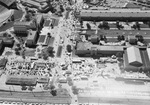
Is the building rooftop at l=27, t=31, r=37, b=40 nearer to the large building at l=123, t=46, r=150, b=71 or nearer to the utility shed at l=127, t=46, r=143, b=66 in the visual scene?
the large building at l=123, t=46, r=150, b=71

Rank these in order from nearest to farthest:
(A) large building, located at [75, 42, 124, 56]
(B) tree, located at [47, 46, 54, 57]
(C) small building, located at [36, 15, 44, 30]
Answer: (A) large building, located at [75, 42, 124, 56] < (B) tree, located at [47, 46, 54, 57] < (C) small building, located at [36, 15, 44, 30]

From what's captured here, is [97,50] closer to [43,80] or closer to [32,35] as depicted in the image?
[43,80]

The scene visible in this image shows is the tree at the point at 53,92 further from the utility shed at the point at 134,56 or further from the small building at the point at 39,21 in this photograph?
the small building at the point at 39,21

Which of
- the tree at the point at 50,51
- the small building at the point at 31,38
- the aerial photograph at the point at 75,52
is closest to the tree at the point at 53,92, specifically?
the aerial photograph at the point at 75,52

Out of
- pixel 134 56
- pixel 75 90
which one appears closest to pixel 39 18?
pixel 75 90

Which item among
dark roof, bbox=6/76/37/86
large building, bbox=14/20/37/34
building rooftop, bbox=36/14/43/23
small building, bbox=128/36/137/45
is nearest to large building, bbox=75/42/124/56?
small building, bbox=128/36/137/45
